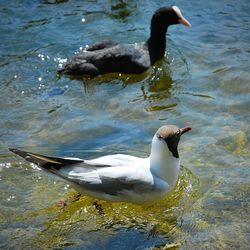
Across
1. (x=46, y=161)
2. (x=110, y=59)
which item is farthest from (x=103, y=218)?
(x=110, y=59)

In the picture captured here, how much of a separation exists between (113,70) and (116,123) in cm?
178

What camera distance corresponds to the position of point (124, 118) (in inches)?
324

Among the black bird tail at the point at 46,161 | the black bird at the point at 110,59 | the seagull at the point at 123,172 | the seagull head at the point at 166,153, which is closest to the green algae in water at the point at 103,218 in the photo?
the seagull at the point at 123,172

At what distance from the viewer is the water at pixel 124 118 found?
581 centimetres

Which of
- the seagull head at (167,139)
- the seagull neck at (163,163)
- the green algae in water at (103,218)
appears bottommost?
the green algae in water at (103,218)

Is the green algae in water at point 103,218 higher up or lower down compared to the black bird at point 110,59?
lower down

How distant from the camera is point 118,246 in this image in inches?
217

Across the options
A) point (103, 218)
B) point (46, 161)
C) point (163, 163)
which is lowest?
point (103, 218)

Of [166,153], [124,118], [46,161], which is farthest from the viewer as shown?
[124,118]

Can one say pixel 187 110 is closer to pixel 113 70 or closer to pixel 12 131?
pixel 113 70

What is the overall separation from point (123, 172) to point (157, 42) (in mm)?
4615

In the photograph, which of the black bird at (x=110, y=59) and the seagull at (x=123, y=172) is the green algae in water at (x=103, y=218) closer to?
the seagull at (x=123, y=172)

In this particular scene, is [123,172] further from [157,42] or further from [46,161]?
[157,42]

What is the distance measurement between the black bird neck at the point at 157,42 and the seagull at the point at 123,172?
13.5ft
